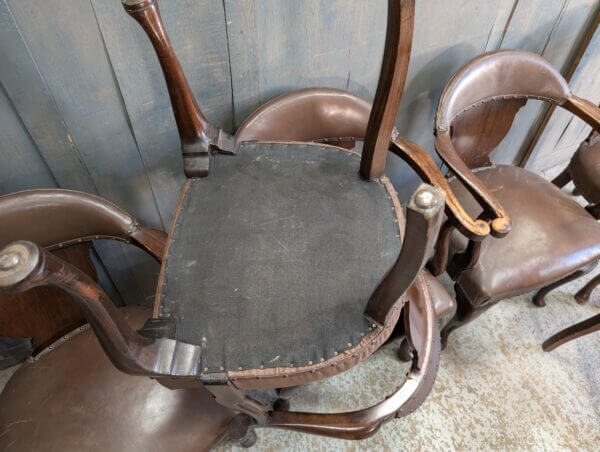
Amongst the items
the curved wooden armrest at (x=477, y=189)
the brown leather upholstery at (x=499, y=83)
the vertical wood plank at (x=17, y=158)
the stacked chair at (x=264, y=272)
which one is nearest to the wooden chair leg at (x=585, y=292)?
the stacked chair at (x=264, y=272)

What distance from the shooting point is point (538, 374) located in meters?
1.45

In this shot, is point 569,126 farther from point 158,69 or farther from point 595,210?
point 158,69

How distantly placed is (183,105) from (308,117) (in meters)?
0.35

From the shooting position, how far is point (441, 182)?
97 centimetres

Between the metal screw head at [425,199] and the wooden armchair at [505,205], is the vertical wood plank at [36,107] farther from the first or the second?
the wooden armchair at [505,205]

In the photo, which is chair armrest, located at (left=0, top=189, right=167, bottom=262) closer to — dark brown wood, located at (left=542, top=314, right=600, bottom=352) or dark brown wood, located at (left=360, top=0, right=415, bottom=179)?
dark brown wood, located at (left=360, top=0, right=415, bottom=179)

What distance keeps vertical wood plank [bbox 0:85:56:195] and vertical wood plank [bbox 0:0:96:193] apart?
0.04 feet

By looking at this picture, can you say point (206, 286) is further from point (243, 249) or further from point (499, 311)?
point (499, 311)

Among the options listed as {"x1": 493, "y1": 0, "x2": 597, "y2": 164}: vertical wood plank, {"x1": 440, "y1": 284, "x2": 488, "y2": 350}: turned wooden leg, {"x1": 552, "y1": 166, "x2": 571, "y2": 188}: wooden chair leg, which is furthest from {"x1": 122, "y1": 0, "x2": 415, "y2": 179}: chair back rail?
{"x1": 552, "y1": 166, "x2": 571, "y2": 188}: wooden chair leg

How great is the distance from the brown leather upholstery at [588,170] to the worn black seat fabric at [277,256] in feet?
3.22

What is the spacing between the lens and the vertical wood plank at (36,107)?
738mm

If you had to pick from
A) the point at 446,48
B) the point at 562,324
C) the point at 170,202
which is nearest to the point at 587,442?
the point at 562,324

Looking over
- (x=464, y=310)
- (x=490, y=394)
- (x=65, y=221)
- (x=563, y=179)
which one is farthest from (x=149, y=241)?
(x=563, y=179)

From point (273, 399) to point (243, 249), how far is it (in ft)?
1.66
